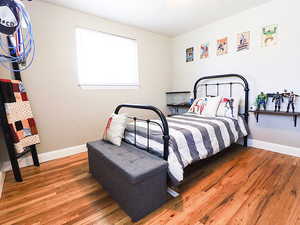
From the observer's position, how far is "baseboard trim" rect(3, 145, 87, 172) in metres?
2.14

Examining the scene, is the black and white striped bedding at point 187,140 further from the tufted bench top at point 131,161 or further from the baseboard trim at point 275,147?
the baseboard trim at point 275,147

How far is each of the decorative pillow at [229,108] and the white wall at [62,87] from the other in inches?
70.3

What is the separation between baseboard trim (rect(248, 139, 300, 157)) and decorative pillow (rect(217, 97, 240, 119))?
0.63 metres

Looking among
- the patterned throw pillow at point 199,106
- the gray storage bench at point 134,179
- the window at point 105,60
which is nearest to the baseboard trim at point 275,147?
the patterned throw pillow at point 199,106

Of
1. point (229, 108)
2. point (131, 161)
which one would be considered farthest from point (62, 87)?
point (229, 108)

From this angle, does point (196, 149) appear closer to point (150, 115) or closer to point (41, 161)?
point (150, 115)

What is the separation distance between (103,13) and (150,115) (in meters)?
2.13

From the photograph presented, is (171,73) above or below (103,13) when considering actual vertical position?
below

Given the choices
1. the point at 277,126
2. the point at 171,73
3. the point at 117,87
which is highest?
the point at 171,73

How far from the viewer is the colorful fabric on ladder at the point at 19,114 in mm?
1806

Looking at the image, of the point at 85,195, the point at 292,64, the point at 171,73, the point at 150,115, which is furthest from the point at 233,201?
the point at 171,73

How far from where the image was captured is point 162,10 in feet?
8.36

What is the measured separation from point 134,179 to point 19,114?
1.73 m

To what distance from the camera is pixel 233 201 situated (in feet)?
4.73
